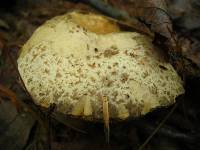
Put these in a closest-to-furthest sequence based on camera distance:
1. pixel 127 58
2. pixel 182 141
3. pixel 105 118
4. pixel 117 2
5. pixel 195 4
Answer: pixel 105 118 → pixel 127 58 → pixel 182 141 → pixel 195 4 → pixel 117 2

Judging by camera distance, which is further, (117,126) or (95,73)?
(117,126)

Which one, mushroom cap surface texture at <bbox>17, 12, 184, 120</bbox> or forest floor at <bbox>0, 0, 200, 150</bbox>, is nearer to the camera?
mushroom cap surface texture at <bbox>17, 12, 184, 120</bbox>

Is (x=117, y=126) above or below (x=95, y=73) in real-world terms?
below

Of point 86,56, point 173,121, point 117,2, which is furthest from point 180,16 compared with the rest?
point 86,56

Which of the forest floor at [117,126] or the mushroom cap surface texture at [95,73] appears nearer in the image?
the mushroom cap surface texture at [95,73]

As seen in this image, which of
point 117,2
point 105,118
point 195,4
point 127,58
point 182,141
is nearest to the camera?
point 105,118

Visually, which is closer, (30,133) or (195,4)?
(30,133)

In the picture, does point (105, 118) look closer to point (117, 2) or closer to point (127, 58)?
point (127, 58)

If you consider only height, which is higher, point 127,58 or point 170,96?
point 127,58
